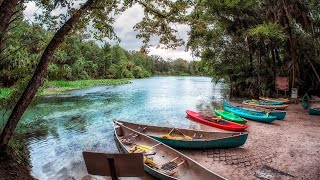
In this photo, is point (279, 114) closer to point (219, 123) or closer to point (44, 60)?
point (219, 123)

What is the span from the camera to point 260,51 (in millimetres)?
26828

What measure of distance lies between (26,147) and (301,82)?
23898 millimetres

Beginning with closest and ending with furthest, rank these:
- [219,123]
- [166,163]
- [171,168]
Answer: [171,168]
[166,163]
[219,123]

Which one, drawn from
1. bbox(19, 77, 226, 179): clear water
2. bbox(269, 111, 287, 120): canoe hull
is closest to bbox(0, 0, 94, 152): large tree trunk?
bbox(19, 77, 226, 179): clear water

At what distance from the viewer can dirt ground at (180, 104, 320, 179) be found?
7.92 m

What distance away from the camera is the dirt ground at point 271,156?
7922 mm

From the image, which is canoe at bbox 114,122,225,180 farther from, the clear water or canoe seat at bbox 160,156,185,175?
the clear water

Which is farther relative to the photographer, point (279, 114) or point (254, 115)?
point (254, 115)

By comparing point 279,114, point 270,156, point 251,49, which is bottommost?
point 270,156

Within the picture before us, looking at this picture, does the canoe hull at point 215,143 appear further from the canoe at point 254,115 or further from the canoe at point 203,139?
the canoe at point 254,115

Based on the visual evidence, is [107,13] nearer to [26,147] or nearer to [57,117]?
[26,147]

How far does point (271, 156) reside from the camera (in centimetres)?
936

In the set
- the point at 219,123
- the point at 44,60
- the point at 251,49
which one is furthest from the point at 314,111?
the point at 44,60

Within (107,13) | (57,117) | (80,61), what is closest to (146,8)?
(107,13)
